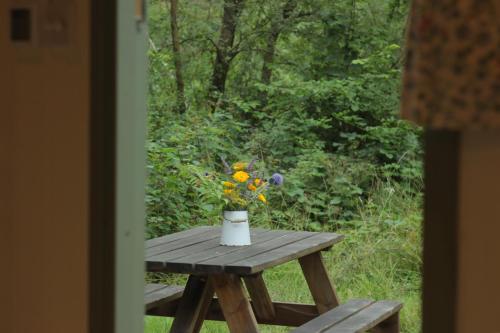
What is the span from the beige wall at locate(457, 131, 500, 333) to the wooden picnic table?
1622 mm

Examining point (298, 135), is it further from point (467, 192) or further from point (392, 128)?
point (467, 192)

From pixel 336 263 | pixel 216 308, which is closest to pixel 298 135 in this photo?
pixel 336 263

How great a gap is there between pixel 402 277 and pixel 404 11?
3.30 m

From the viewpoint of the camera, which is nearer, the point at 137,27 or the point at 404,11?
the point at 137,27

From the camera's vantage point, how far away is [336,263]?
19.5 feet

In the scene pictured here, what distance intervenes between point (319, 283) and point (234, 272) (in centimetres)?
112

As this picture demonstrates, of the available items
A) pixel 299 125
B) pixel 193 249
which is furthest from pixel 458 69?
pixel 299 125

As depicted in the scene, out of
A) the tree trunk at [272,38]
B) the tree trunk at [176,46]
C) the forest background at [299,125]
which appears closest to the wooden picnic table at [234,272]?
the forest background at [299,125]

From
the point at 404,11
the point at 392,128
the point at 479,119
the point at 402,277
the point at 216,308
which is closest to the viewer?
the point at 479,119

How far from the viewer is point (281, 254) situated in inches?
151

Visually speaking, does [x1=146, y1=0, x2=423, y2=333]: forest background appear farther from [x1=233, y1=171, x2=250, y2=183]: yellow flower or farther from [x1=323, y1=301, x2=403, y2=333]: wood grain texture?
[x1=233, y1=171, x2=250, y2=183]: yellow flower

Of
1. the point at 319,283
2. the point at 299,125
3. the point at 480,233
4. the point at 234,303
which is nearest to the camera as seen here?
the point at 480,233
